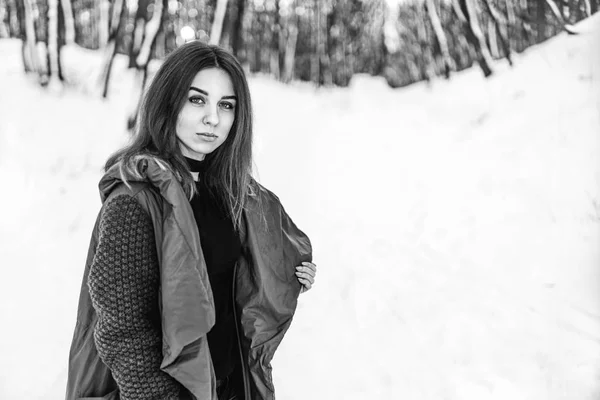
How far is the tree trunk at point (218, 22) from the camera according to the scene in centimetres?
161

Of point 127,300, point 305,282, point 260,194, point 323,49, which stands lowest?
point 305,282

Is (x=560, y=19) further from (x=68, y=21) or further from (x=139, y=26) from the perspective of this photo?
(x=68, y=21)

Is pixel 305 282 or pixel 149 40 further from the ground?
pixel 149 40

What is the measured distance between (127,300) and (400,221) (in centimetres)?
108

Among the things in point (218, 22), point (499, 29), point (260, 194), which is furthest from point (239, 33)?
point (499, 29)

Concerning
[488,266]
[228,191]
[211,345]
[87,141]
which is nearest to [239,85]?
[228,191]

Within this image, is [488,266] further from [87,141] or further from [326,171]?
[87,141]

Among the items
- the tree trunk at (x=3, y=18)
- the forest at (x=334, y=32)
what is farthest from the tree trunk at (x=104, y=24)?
the tree trunk at (x=3, y=18)

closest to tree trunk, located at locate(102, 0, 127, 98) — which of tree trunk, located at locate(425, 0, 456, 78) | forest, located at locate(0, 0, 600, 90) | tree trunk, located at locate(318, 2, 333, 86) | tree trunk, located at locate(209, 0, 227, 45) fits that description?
forest, located at locate(0, 0, 600, 90)

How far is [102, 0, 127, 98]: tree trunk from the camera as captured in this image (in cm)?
153

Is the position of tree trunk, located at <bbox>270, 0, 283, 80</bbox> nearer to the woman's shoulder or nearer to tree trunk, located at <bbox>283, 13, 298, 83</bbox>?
tree trunk, located at <bbox>283, 13, 298, 83</bbox>

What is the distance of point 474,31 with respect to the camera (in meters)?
1.62

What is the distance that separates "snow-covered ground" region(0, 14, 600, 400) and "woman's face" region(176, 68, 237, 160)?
69 centimetres

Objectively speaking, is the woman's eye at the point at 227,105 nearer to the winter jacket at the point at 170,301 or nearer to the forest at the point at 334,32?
the winter jacket at the point at 170,301
